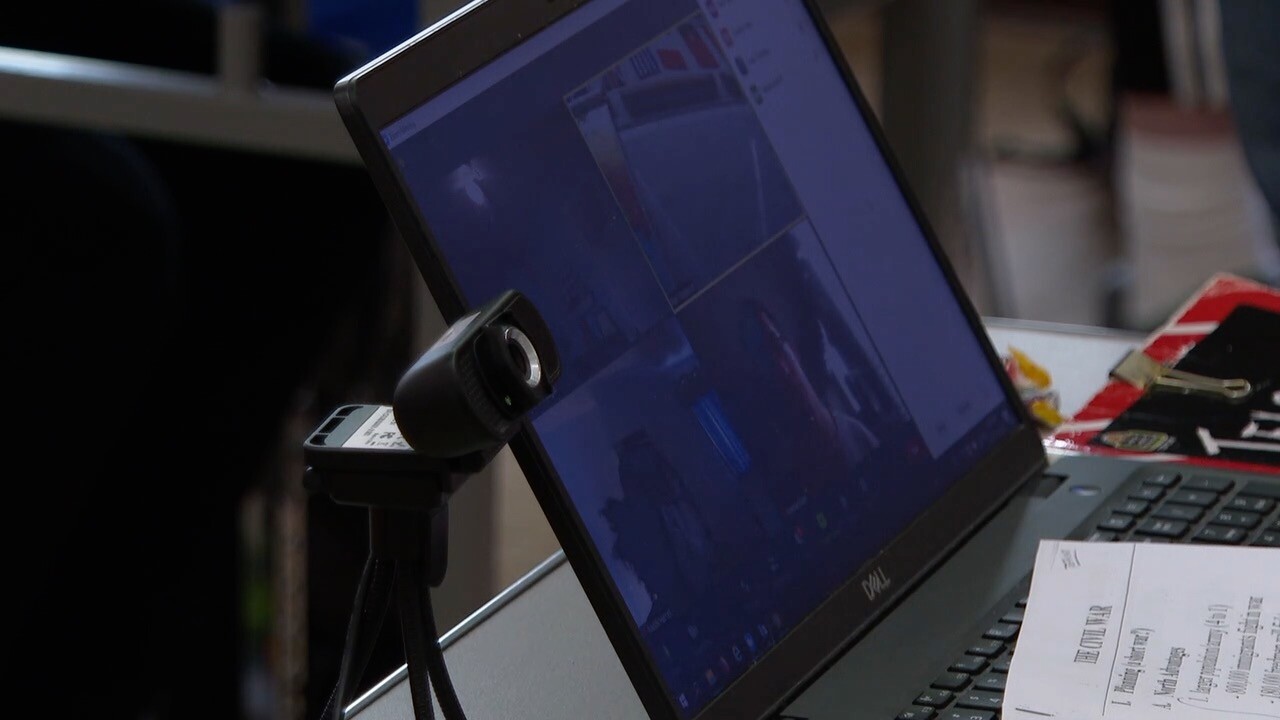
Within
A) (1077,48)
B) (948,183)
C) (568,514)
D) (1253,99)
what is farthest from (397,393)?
(1077,48)

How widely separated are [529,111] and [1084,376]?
1.50 ft

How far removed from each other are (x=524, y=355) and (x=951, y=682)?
0.66ft

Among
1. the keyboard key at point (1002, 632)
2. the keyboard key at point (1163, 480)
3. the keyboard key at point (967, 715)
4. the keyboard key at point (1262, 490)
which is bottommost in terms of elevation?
the keyboard key at point (1262, 490)

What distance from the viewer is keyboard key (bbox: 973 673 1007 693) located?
55 centimetres

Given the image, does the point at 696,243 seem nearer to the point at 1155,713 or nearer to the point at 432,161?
the point at 432,161

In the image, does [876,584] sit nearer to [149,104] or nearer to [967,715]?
[967,715]

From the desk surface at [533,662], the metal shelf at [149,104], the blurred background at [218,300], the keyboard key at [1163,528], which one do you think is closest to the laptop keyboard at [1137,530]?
the keyboard key at [1163,528]

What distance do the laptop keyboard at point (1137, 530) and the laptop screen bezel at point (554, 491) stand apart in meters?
0.04

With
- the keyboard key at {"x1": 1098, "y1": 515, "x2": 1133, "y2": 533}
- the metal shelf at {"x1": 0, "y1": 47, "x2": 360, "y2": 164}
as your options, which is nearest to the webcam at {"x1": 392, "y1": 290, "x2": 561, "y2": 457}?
the keyboard key at {"x1": 1098, "y1": 515, "x2": 1133, "y2": 533}

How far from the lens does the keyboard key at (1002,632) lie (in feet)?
1.92

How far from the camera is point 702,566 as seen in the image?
0.55 meters

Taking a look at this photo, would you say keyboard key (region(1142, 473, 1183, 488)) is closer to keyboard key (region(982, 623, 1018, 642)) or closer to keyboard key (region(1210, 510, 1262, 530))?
keyboard key (region(1210, 510, 1262, 530))

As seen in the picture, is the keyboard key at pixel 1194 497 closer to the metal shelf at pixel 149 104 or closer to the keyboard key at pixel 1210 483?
the keyboard key at pixel 1210 483

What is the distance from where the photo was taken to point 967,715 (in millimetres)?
536
